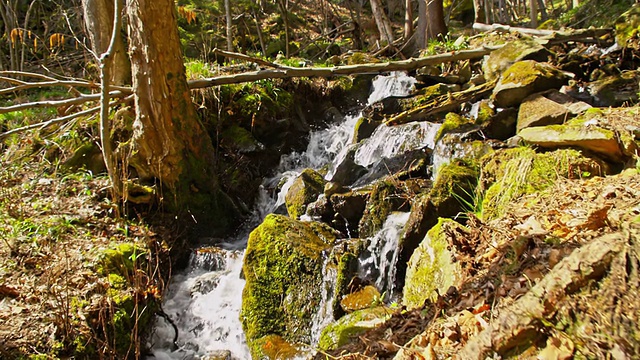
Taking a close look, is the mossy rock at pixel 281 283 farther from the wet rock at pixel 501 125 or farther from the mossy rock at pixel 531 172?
the wet rock at pixel 501 125

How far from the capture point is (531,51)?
653 centimetres

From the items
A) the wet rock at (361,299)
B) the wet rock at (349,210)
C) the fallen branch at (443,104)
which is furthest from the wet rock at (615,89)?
the wet rock at (361,299)

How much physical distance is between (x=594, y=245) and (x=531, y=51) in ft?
19.9

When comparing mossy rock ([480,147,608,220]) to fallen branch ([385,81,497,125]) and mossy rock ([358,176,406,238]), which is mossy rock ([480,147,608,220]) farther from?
fallen branch ([385,81,497,125])

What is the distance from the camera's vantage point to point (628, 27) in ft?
20.7

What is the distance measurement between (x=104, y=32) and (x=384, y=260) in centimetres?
666

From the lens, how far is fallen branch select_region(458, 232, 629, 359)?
1.42 m

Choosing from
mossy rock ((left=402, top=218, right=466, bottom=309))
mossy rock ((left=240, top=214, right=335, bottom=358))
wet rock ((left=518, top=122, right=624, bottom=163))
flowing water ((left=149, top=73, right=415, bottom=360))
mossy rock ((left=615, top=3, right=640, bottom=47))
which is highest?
mossy rock ((left=615, top=3, right=640, bottom=47))

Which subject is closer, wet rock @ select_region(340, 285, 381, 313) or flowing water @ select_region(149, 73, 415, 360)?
wet rock @ select_region(340, 285, 381, 313)

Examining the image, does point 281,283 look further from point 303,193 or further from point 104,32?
point 104,32

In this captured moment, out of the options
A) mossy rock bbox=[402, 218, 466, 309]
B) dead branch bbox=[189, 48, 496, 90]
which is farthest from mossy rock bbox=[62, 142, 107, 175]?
mossy rock bbox=[402, 218, 466, 309]

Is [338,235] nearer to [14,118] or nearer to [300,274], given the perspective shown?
[300,274]

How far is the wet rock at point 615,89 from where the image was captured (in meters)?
5.03

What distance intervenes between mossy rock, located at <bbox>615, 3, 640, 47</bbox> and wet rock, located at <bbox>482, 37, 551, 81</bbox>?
1.00 metres
